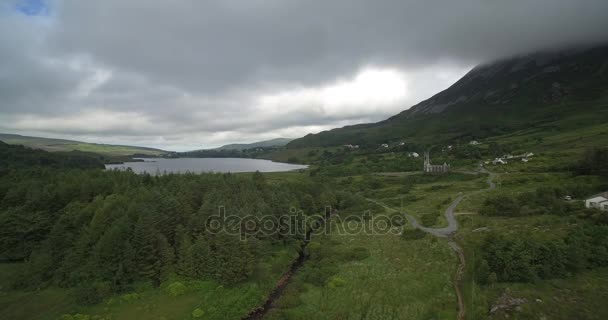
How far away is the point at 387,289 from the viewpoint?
136 ft

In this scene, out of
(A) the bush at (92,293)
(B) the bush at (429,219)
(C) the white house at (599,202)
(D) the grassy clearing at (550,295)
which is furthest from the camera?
(B) the bush at (429,219)

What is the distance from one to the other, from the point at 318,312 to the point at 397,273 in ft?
49.9

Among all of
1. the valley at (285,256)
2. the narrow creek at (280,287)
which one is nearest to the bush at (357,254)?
the valley at (285,256)

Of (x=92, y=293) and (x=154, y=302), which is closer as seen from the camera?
(x=92, y=293)

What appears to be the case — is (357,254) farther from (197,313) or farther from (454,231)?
(197,313)

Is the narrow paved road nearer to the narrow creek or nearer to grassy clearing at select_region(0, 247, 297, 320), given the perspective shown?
the narrow creek

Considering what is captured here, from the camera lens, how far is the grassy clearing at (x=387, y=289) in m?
36.6

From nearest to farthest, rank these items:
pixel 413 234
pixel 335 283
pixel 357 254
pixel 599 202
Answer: pixel 335 283, pixel 357 254, pixel 599 202, pixel 413 234

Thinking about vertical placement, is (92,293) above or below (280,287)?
above

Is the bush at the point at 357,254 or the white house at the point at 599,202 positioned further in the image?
the white house at the point at 599,202

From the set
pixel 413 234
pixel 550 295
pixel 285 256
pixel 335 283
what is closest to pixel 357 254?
pixel 335 283

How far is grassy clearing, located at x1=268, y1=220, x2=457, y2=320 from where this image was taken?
3659 centimetres

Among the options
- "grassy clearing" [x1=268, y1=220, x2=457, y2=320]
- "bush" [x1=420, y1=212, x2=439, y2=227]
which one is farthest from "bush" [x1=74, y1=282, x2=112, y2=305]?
"bush" [x1=420, y1=212, x2=439, y2=227]

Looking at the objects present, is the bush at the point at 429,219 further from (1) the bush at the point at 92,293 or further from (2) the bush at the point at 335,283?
(1) the bush at the point at 92,293
